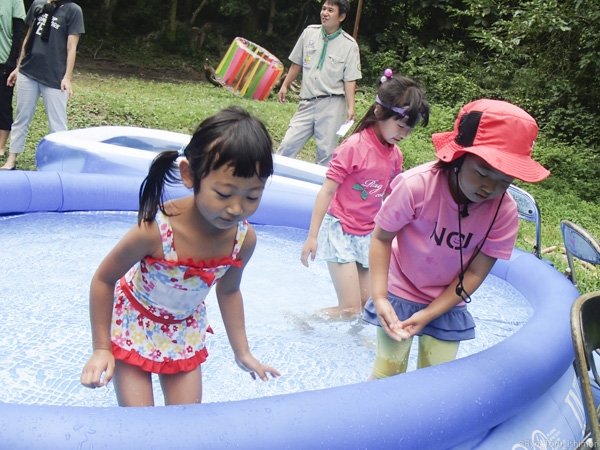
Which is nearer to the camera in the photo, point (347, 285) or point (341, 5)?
point (347, 285)

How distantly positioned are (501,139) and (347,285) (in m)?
1.50

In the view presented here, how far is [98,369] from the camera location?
5.75 feet

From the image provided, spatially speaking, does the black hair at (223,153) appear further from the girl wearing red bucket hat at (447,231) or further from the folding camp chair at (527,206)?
the folding camp chair at (527,206)

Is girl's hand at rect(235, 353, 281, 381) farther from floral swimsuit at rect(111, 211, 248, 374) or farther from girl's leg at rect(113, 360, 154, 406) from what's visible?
girl's leg at rect(113, 360, 154, 406)

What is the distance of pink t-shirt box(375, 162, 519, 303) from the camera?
2.17m

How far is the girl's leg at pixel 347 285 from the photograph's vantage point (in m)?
3.26

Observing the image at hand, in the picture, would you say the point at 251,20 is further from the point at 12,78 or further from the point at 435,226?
the point at 435,226

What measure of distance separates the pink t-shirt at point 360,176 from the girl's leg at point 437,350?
0.90 m

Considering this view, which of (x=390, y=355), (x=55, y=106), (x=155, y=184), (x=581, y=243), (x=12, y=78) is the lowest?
(x=55, y=106)

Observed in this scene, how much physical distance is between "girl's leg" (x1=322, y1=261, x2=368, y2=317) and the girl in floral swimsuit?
48.9 inches

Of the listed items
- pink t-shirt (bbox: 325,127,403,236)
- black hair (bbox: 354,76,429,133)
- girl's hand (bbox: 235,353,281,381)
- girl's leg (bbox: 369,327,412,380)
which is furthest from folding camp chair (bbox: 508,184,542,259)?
girl's hand (bbox: 235,353,281,381)


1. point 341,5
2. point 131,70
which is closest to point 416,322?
point 341,5

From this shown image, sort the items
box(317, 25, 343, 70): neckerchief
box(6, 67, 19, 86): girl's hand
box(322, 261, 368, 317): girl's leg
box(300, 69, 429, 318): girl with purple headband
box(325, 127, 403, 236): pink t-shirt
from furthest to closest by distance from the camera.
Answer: box(317, 25, 343, 70): neckerchief
box(6, 67, 19, 86): girl's hand
box(322, 261, 368, 317): girl's leg
box(325, 127, 403, 236): pink t-shirt
box(300, 69, 429, 318): girl with purple headband

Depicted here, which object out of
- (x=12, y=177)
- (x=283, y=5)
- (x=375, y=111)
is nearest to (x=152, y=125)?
(x=12, y=177)
